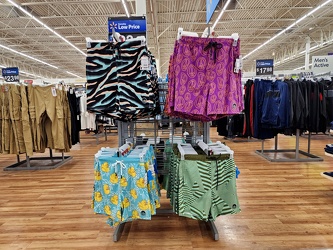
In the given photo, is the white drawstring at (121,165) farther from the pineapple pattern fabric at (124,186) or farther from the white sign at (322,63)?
the white sign at (322,63)

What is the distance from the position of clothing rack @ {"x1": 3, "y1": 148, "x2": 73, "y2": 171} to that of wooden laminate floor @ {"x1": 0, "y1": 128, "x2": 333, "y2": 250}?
0.56 m

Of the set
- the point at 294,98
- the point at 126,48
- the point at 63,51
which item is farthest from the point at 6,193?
the point at 63,51

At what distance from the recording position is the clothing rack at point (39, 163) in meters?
4.54

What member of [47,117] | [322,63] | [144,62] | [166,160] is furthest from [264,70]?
[144,62]

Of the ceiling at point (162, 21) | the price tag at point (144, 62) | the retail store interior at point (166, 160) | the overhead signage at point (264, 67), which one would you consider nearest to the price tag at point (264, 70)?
the overhead signage at point (264, 67)

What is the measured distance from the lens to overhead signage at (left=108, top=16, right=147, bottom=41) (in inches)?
123

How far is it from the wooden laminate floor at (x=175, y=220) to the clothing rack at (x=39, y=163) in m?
0.56

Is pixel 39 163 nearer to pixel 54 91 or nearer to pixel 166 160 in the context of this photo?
pixel 54 91

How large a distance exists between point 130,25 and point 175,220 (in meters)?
2.55

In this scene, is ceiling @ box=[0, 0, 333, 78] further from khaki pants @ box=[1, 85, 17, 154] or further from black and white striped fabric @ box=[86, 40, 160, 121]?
black and white striped fabric @ box=[86, 40, 160, 121]

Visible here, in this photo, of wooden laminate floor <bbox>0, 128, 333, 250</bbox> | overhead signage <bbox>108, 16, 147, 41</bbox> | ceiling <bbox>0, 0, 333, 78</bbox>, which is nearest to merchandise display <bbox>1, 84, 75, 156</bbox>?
wooden laminate floor <bbox>0, 128, 333, 250</bbox>

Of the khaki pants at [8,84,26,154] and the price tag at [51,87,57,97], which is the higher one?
the price tag at [51,87,57,97]

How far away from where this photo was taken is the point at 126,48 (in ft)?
5.94

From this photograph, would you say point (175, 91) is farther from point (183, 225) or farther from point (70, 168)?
point (70, 168)
